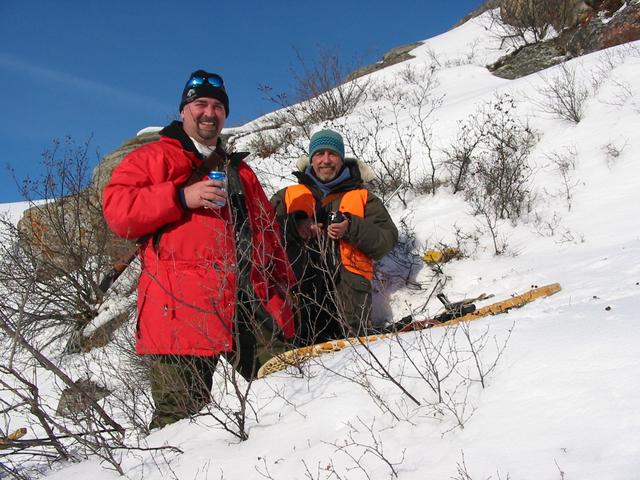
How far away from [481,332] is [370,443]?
795 mm

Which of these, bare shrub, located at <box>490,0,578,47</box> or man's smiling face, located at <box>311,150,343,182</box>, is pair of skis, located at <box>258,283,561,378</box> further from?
bare shrub, located at <box>490,0,578,47</box>

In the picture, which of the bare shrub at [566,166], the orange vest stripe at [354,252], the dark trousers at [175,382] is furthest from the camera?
the bare shrub at [566,166]

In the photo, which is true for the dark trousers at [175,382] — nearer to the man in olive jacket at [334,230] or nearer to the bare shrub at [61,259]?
the man in olive jacket at [334,230]

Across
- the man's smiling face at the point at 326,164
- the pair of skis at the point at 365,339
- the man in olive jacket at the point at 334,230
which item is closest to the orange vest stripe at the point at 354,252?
the man in olive jacket at the point at 334,230

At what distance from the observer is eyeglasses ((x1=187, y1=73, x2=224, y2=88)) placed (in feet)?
9.62

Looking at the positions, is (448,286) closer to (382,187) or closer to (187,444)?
(382,187)

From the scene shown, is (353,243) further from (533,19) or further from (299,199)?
(533,19)

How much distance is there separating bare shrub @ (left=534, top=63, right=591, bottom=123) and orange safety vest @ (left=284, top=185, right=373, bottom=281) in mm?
3044

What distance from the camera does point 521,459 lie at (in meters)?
1.26

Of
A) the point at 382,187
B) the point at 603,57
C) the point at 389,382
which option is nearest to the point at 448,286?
the point at 382,187

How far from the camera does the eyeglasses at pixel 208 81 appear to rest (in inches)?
115

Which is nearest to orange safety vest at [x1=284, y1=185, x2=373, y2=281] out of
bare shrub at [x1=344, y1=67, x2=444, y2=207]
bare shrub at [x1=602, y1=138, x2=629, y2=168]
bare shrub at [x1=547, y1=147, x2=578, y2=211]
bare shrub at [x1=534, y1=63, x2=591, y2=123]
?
bare shrub at [x1=344, y1=67, x2=444, y2=207]

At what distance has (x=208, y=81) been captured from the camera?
9.70ft

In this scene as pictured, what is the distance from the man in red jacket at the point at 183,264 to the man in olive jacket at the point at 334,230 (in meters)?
0.74
